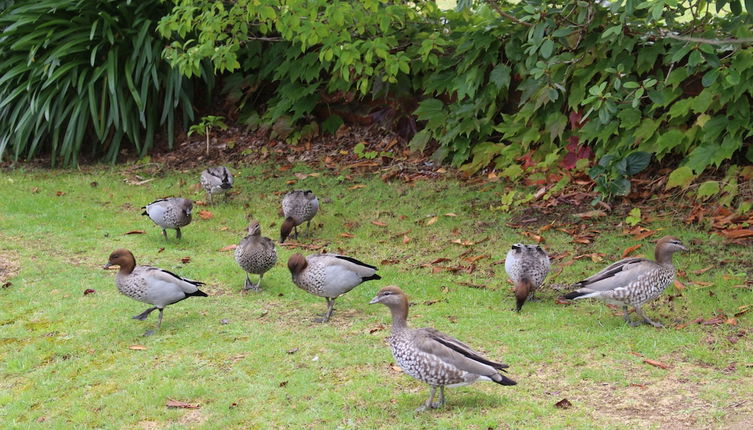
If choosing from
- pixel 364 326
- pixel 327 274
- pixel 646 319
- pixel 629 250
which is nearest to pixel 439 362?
pixel 364 326

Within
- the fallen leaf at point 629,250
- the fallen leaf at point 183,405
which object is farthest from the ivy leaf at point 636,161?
the fallen leaf at point 183,405

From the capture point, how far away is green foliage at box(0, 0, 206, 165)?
1323 centimetres

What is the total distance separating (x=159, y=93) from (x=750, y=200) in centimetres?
943

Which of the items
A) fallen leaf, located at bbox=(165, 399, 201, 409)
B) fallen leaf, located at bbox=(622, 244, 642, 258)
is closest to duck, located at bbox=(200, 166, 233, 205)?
fallen leaf, located at bbox=(622, 244, 642, 258)

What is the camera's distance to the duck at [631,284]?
681 centimetres

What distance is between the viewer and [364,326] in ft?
24.1

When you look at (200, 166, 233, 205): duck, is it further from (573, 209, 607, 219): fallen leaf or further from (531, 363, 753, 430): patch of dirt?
(531, 363, 753, 430): patch of dirt

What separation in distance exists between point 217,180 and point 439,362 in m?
6.43

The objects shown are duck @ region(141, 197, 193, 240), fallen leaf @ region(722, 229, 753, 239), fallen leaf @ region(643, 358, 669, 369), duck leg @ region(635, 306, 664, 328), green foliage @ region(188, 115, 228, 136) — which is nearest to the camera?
fallen leaf @ region(643, 358, 669, 369)

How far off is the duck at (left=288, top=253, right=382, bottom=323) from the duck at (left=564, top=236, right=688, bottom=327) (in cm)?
187

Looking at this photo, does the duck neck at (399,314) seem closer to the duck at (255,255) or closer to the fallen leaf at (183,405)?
the fallen leaf at (183,405)

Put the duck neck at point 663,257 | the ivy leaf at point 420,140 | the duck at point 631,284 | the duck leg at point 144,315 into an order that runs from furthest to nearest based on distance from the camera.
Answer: the ivy leaf at point 420,140 < the duck leg at point 144,315 < the duck neck at point 663,257 < the duck at point 631,284

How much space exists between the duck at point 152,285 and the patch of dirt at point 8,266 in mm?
2104

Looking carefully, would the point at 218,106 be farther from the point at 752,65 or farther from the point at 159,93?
the point at 752,65
